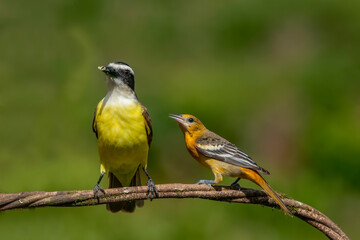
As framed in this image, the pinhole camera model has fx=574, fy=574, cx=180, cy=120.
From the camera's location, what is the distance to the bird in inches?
196

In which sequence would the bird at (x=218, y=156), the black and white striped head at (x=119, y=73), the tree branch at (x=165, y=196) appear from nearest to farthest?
1. the tree branch at (x=165, y=196)
2. the bird at (x=218, y=156)
3. the black and white striped head at (x=119, y=73)

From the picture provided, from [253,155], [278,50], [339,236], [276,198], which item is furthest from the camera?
[278,50]

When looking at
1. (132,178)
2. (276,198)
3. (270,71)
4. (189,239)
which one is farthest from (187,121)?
(270,71)

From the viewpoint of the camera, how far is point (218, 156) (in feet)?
17.2

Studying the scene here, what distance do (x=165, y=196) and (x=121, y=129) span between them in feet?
5.12

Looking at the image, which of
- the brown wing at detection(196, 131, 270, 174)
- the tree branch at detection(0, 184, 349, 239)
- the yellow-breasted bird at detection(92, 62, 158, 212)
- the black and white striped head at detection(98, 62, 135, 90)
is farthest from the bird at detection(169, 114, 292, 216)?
the black and white striped head at detection(98, 62, 135, 90)

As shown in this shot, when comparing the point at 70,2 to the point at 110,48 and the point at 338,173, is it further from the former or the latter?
the point at 338,173

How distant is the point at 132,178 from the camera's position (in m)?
5.68

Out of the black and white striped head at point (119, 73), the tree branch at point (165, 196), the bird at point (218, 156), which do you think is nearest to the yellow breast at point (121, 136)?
the black and white striped head at point (119, 73)

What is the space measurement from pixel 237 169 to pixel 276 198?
41.4 inches

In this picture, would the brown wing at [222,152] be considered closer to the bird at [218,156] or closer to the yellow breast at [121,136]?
the bird at [218,156]

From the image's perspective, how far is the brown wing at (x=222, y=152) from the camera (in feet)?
16.5

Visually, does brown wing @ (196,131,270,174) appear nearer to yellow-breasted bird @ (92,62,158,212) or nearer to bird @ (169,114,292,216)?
bird @ (169,114,292,216)

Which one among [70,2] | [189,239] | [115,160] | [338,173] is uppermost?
[70,2]
